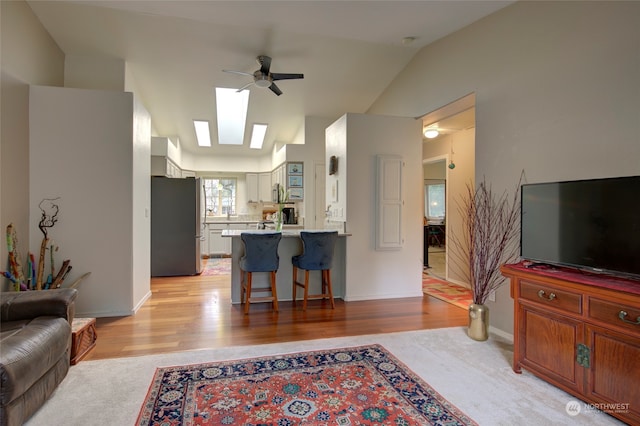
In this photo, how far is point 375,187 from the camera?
4336 millimetres

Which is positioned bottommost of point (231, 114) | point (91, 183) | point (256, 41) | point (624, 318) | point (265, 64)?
point (624, 318)

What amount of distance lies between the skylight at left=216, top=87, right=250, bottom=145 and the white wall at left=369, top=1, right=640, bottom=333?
388cm

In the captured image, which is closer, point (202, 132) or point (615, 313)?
point (615, 313)

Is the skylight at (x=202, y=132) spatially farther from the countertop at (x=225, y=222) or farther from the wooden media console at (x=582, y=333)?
the wooden media console at (x=582, y=333)

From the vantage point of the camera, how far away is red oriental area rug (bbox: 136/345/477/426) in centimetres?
182

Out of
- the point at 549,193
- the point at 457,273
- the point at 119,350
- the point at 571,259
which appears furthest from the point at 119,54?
the point at 457,273

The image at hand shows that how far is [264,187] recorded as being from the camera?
8.28 m

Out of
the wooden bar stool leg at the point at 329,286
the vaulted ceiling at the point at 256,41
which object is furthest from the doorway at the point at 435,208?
the wooden bar stool leg at the point at 329,286

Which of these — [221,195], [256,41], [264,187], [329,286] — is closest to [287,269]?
[329,286]

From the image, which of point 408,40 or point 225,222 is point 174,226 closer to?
point 225,222

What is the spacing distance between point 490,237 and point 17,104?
485cm

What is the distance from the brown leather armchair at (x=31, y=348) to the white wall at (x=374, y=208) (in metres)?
3.00

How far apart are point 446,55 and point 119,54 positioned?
421cm

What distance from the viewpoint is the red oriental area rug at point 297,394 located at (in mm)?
1817
